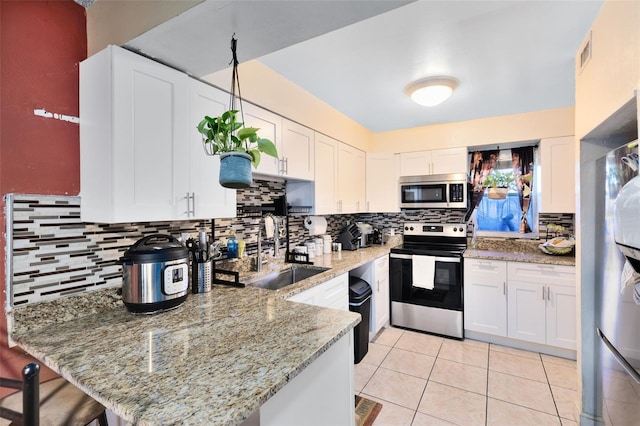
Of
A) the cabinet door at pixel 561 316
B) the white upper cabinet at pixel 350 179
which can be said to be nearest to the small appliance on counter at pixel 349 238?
the white upper cabinet at pixel 350 179

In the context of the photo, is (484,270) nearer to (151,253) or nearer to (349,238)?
(349,238)

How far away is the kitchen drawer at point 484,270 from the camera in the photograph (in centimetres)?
288

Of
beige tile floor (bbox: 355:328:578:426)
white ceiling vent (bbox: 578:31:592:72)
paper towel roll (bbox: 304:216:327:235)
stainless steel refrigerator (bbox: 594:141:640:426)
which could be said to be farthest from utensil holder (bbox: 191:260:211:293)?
white ceiling vent (bbox: 578:31:592:72)

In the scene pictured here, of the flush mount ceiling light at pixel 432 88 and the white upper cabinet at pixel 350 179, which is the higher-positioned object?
the flush mount ceiling light at pixel 432 88

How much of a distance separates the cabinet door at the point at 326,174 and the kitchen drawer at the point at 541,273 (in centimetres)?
183

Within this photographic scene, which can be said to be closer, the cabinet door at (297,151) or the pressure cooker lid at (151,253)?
the pressure cooker lid at (151,253)

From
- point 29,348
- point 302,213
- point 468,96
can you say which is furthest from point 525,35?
point 29,348

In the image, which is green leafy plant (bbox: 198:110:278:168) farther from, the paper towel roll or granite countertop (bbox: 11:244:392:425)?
the paper towel roll

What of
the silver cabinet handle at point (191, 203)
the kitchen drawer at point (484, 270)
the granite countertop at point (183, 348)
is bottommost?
the kitchen drawer at point (484, 270)

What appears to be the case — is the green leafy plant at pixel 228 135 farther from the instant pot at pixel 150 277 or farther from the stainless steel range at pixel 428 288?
the stainless steel range at pixel 428 288

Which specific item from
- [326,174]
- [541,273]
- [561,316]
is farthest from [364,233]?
[561,316]

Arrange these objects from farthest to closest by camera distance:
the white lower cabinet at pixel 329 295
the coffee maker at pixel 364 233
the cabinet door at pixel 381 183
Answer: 1. the cabinet door at pixel 381 183
2. the coffee maker at pixel 364 233
3. the white lower cabinet at pixel 329 295

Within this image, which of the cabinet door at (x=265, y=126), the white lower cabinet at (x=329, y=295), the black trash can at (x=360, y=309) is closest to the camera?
the white lower cabinet at (x=329, y=295)

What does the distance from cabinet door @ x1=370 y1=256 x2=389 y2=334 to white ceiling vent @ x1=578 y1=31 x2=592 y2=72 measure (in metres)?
2.12
